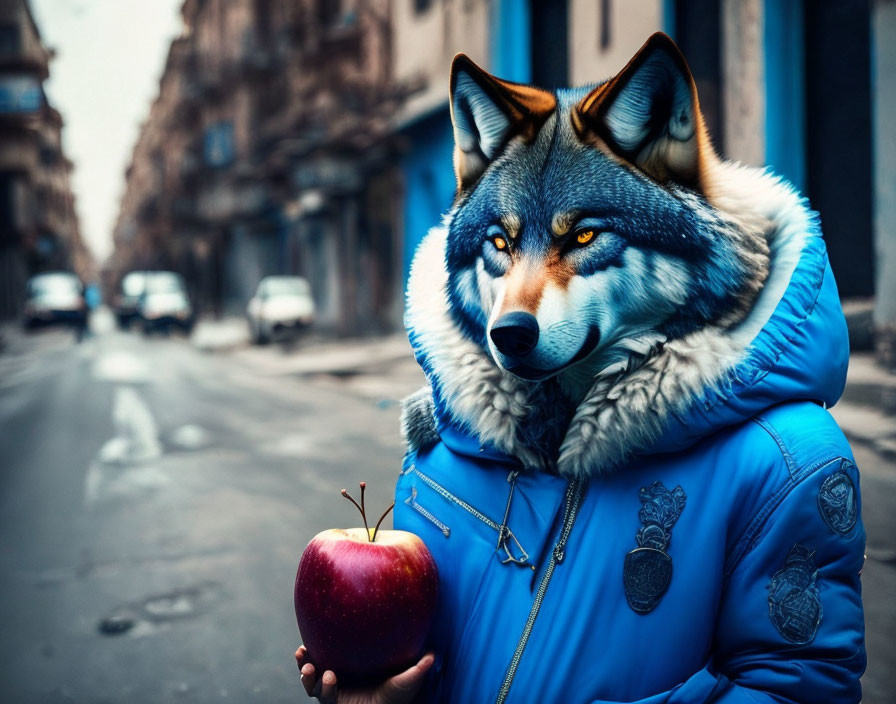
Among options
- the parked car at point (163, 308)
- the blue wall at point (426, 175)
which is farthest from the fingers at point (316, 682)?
the parked car at point (163, 308)

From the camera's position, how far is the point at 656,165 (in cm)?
123

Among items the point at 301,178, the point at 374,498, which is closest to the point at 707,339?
the point at 374,498

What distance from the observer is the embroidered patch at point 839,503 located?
1.17 meters

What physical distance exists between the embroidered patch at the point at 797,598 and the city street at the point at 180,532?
2636 millimetres

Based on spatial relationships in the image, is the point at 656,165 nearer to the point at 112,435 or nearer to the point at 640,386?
the point at 640,386

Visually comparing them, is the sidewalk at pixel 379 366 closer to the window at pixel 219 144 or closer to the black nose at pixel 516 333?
the black nose at pixel 516 333

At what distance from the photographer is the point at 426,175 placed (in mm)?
20797

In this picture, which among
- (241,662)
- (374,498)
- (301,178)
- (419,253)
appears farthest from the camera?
(301,178)

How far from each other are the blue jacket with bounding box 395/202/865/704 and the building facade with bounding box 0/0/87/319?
124ft

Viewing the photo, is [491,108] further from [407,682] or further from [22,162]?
[22,162]

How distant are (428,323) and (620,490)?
0.44 metres

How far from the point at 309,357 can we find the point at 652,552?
19.9m

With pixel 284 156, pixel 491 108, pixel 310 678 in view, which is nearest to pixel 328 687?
pixel 310 678

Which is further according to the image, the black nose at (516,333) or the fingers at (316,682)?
the fingers at (316,682)
